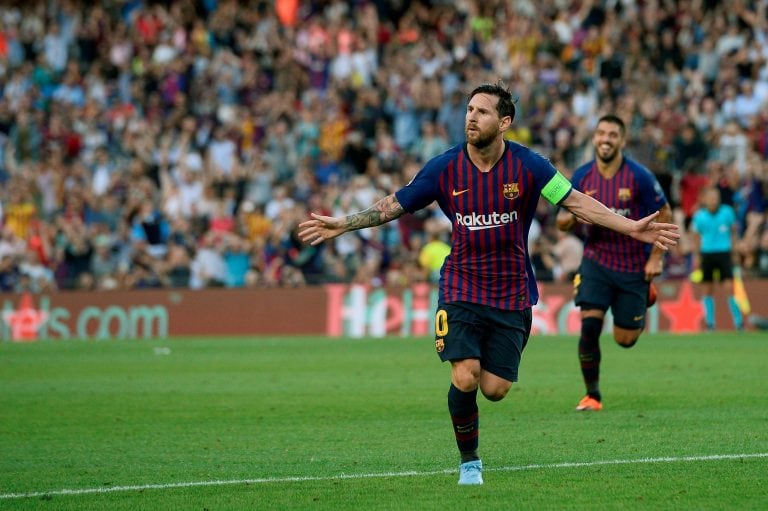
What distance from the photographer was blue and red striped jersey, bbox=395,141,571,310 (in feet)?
28.3

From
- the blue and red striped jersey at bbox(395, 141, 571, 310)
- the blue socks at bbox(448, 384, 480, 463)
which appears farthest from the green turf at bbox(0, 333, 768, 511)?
the blue and red striped jersey at bbox(395, 141, 571, 310)

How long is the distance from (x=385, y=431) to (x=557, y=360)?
7187 millimetres

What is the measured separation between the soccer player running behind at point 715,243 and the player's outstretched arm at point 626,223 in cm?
1423

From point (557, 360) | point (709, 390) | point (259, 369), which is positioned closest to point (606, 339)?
point (557, 360)

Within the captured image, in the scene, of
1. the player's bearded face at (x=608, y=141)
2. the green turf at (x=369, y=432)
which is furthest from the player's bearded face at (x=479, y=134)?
the player's bearded face at (x=608, y=141)

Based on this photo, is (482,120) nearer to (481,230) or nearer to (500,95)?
(500,95)

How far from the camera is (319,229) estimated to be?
8.53 m

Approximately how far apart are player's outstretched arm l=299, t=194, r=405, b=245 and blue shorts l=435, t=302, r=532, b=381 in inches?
25.5

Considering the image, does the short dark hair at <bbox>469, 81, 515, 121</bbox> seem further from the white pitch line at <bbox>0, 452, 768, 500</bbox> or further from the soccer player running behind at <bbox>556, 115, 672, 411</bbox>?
the soccer player running behind at <bbox>556, 115, 672, 411</bbox>

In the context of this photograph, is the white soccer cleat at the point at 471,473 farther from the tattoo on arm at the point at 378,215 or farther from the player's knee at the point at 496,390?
the tattoo on arm at the point at 378,215

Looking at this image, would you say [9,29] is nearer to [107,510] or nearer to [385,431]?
[385,431]

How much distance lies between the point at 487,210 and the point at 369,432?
3.09m

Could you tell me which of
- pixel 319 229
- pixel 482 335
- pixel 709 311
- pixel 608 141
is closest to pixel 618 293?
pixel 608 141

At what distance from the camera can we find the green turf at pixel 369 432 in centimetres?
806
